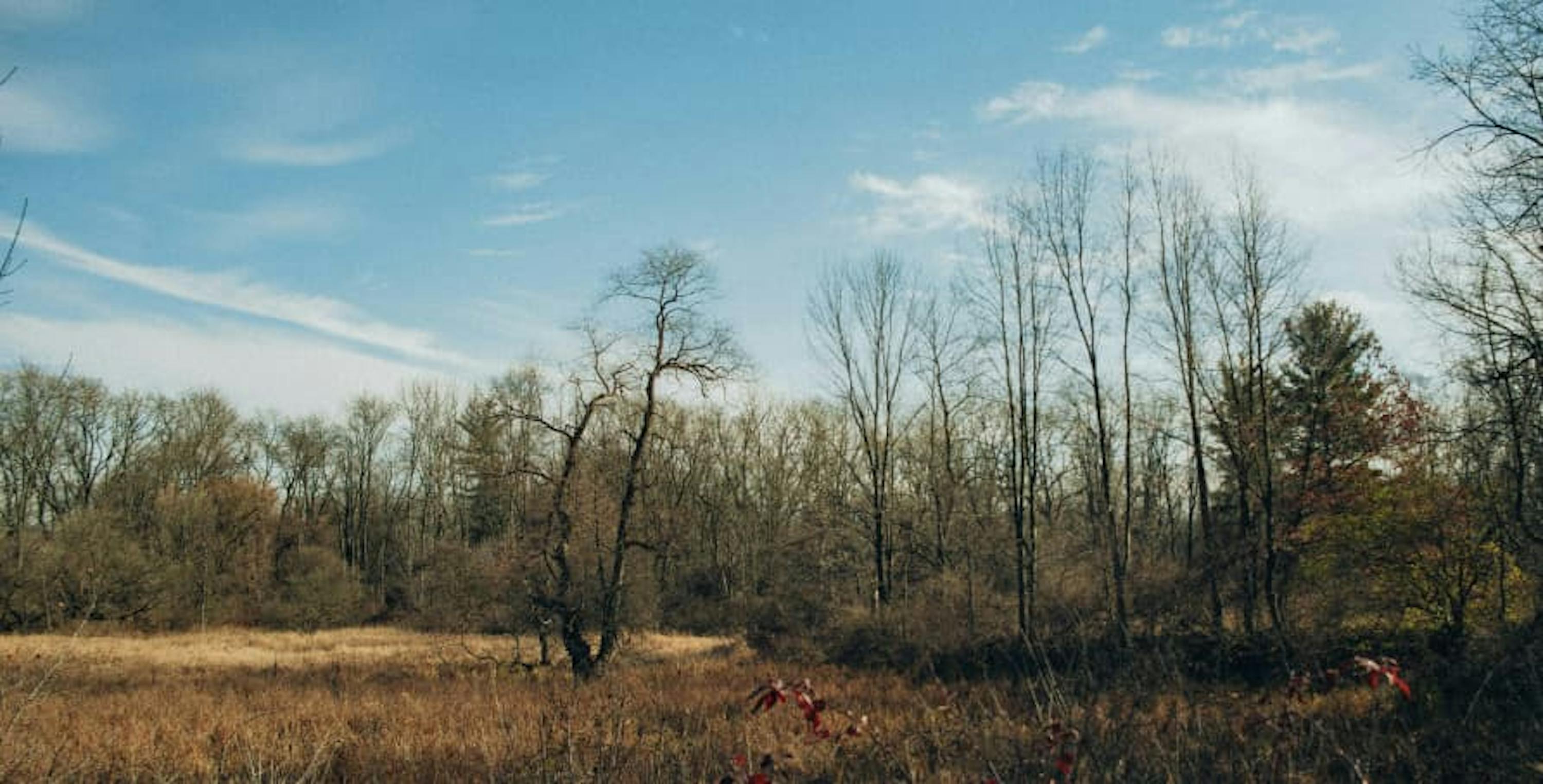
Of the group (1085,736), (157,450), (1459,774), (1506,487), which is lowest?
(1459,774)

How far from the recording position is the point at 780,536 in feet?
132

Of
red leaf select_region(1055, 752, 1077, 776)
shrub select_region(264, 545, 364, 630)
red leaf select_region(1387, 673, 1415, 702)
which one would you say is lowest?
shrub select_region(264, 545, 364, 630)

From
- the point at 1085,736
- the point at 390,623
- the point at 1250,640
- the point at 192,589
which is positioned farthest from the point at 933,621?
the point at 192,589

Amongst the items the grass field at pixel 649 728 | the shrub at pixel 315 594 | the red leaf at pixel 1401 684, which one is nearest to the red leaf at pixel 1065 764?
the grass field at pixel 649 728

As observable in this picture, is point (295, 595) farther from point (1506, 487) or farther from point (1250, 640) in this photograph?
point (1506, 487)

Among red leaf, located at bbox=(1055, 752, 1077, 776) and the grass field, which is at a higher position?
red leaf, located at bbox=(1055, 752, 1077, 776)

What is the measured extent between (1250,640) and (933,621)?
8.22 m

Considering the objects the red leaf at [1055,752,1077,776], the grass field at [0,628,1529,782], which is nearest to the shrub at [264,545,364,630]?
the grass field at [0,628,1529,782]

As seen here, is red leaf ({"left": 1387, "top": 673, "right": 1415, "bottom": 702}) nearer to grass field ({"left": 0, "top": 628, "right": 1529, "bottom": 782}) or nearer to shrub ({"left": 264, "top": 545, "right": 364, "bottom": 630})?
grass field ({"left": 0, "top": 628, "right": 1529, "bottom": 782})

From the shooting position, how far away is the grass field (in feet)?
17.7

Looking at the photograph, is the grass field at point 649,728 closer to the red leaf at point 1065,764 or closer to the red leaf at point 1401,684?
the red leaf at point 1065,764

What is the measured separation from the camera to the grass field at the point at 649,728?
540cm

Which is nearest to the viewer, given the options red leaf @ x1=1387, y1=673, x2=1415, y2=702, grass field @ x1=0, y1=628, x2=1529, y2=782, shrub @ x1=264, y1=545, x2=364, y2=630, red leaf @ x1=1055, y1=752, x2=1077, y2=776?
red leaf @ x1=1387, y1=673, x2=1415, y2=702

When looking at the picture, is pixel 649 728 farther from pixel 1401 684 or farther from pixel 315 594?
pixel 315 594
